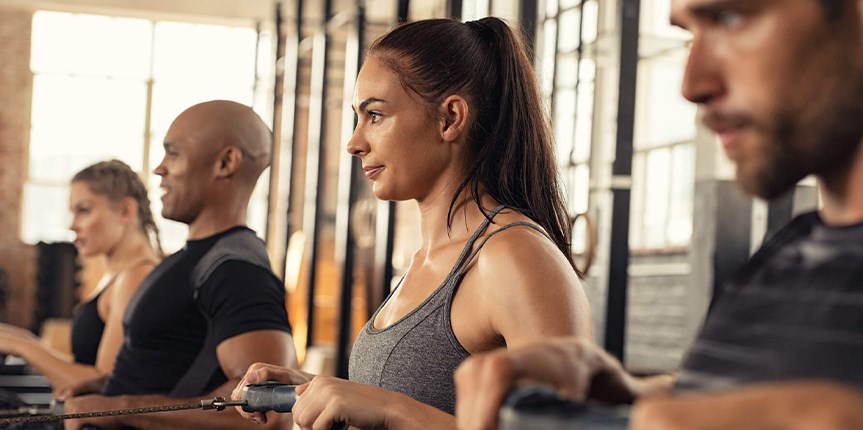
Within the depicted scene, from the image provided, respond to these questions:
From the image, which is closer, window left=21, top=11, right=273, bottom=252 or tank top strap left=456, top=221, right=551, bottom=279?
tank top strap left=456, top=221, right=551, bottom=279

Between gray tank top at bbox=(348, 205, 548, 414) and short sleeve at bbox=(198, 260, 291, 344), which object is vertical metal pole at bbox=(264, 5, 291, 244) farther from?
gray tank top at bbox=(348, 205, 548, 414)

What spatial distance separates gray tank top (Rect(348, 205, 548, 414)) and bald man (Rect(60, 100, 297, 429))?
71 centimetres

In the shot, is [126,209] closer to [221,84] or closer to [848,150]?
[848,150]

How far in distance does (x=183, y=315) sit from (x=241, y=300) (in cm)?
21

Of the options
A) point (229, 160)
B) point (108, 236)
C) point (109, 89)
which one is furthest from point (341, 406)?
point (109, 89)

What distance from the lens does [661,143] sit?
761 cm

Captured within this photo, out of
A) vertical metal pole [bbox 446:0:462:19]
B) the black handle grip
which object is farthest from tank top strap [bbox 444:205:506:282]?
vertical metal pole [bbox 446:0:462:19]

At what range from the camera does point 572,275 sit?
5.14 ft

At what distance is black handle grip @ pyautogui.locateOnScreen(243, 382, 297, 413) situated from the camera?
153 centimetres

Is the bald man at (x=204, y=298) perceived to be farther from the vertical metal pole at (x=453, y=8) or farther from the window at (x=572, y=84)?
the vertical metal pole at (x=453, y=8)

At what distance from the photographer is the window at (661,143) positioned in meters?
7.27

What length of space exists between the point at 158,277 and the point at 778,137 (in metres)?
1.99

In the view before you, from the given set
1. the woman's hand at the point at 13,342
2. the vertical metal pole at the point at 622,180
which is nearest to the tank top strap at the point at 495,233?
the woman's hand at the point at 13,342

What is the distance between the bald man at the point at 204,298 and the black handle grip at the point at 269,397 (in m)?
0.77
